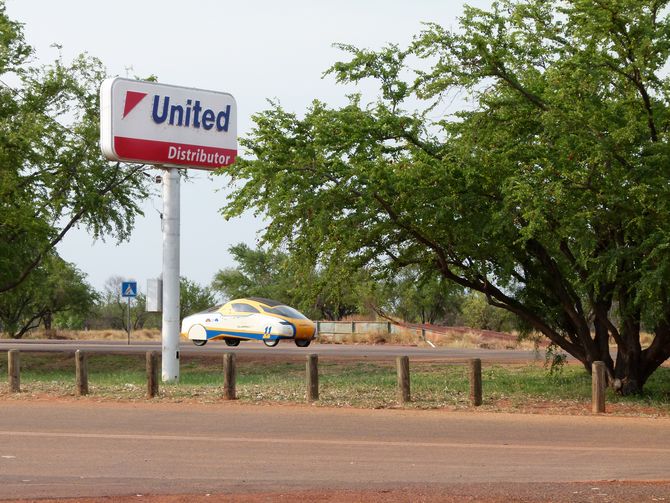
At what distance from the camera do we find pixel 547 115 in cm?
1992

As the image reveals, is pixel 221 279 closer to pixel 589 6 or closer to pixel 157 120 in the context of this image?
pixel 157 120

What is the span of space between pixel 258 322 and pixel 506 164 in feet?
70.6

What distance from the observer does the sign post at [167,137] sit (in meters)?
24.9

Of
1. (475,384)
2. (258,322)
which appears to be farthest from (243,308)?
(475,384)

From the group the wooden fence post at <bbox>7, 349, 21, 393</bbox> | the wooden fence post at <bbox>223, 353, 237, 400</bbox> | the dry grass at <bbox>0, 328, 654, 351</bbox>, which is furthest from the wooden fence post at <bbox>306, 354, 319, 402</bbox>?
the dry grass at <bbox>0, 328, 654, 351</bbox>

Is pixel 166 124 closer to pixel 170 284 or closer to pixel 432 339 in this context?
pixel 170 284

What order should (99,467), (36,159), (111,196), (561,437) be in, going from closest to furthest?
(99,467)
(561,437)
(36,159)
(111,196)

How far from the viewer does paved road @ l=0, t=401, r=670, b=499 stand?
464 inches

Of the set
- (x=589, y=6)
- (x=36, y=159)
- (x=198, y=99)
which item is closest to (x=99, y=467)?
(x=589, y=6)

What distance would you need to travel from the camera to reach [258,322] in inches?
1603

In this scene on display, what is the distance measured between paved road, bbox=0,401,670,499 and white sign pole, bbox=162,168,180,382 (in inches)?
209

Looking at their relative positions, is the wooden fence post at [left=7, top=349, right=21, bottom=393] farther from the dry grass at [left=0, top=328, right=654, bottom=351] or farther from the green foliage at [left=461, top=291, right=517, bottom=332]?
the green foliage at [left=461, top=291, right=517, bottom=332]

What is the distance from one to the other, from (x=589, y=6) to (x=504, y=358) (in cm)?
1853

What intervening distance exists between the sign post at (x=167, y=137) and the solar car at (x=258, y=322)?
47.7 ft
